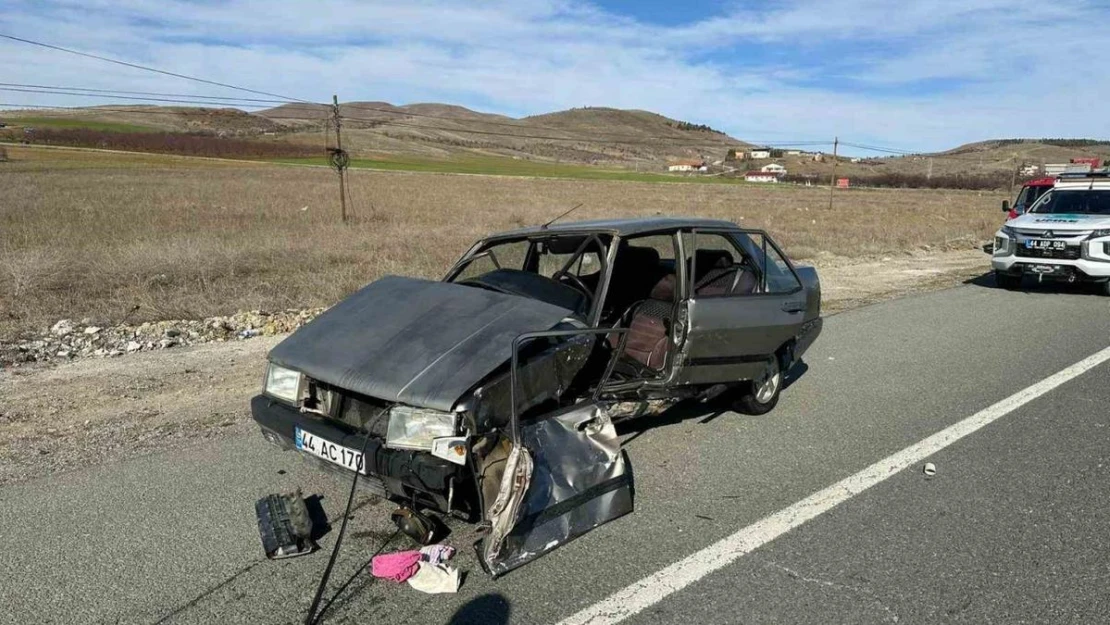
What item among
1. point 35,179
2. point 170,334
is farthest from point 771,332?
point 35,179

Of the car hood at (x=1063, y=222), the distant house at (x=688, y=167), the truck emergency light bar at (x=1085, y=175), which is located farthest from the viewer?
the distant house at (x=688, y=167)

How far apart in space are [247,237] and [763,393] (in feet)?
48.5

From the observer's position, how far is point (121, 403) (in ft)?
18.4

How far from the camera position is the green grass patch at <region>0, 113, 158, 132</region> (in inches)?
3292

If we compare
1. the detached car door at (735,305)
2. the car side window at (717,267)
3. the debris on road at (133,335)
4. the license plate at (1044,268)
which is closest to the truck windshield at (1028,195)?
the license plate at (1044,268)

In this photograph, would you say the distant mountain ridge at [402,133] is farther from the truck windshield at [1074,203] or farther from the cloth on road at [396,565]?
the cloth on road at [396,565]

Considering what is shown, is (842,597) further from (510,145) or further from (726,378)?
(510,145)

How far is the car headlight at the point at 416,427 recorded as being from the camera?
3266mm

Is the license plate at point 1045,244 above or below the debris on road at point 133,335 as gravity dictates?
above

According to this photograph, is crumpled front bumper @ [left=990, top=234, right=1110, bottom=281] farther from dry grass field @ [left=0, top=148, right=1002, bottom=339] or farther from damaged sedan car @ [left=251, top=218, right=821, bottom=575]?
damaged sedan car @ [left=251, top=218, right=821, bottom=575]

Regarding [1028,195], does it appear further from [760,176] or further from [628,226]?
[760,176]

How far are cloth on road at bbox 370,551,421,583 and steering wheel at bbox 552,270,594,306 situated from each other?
184 cm

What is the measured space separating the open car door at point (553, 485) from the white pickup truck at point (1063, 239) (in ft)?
Result: 33.4

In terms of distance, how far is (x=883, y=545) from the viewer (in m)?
3.54
